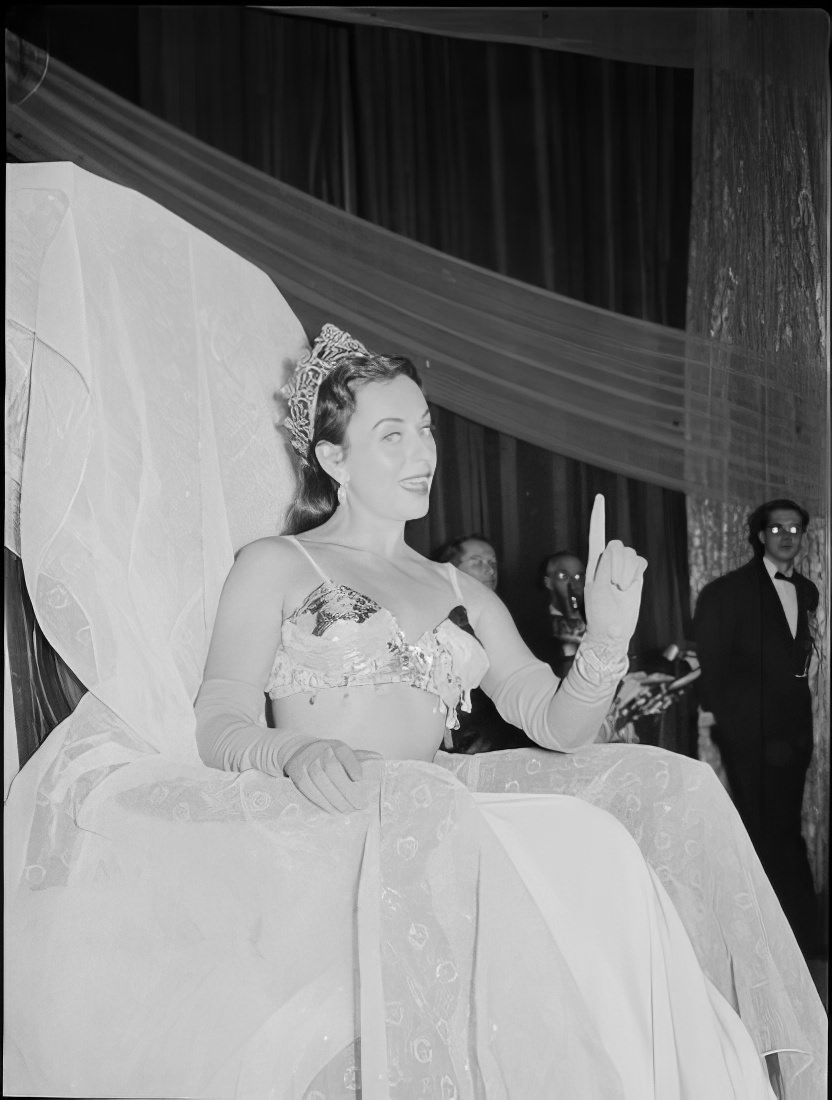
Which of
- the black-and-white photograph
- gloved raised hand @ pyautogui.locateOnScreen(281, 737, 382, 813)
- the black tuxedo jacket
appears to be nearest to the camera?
gloved raised hand @ pyautogui.locateOnScreen(281, 737, 382, 813)

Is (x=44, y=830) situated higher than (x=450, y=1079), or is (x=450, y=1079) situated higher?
(x=44, y=830)

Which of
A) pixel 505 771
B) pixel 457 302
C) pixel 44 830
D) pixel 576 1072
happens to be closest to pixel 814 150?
pixel 457 302

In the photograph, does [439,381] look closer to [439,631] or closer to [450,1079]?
[439,631]

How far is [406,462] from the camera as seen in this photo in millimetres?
2039

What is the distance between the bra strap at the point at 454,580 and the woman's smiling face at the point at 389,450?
108 millimetres

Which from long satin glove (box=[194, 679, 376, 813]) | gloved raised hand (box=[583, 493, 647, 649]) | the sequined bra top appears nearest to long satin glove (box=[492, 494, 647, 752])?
gloved raised hand (box=[583, 493, 647, 649])

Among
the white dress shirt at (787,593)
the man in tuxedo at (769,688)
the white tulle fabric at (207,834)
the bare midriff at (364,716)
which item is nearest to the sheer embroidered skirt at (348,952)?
the white tulle fabric at (207,834)

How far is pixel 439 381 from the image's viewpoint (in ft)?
6.77

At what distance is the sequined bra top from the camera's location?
1.93 m

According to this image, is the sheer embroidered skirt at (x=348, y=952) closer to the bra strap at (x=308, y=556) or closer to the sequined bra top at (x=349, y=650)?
the sequined bra top at (x=349, y=650)

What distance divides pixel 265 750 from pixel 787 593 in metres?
0.93

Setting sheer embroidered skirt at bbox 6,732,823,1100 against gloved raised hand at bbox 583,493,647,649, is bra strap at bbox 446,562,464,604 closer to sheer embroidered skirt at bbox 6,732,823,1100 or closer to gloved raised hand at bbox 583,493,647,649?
gloved raised hand at bbox 583,493,647,649

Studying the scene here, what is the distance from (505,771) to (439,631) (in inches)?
10.3

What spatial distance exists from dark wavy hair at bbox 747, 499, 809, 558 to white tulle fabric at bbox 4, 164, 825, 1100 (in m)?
0.40
